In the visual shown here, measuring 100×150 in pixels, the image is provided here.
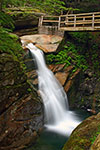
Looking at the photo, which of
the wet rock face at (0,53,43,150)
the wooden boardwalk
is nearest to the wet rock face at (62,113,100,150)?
the wet rock face at (0,53,43,150)

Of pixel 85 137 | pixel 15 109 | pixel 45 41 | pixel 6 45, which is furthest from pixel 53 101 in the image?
pixel 45 41

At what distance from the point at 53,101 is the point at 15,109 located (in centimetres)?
376

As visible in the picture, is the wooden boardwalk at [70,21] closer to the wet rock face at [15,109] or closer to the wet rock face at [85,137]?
the wet rock face at [15,109]

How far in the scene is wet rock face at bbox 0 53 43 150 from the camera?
Answer: 553cm

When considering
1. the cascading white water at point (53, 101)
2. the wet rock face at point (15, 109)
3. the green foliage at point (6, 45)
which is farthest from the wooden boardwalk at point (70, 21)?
the wet rock face at point (15, 109)

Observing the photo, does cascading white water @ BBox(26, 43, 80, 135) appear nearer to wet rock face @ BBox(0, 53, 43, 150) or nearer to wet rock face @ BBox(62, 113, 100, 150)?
wet rock face @ BBox(0, 53, 43, 150)

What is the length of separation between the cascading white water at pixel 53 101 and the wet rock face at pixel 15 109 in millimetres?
1795

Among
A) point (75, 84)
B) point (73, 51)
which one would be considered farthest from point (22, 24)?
point (75, 84)

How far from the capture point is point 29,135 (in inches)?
238

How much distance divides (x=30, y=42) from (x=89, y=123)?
837 cm

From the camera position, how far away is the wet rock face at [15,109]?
18.1 ft

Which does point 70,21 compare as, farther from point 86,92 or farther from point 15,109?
point 15,109

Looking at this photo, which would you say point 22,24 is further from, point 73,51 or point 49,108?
point 49,108

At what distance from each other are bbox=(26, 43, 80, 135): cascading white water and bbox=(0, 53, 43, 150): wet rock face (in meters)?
1.80
